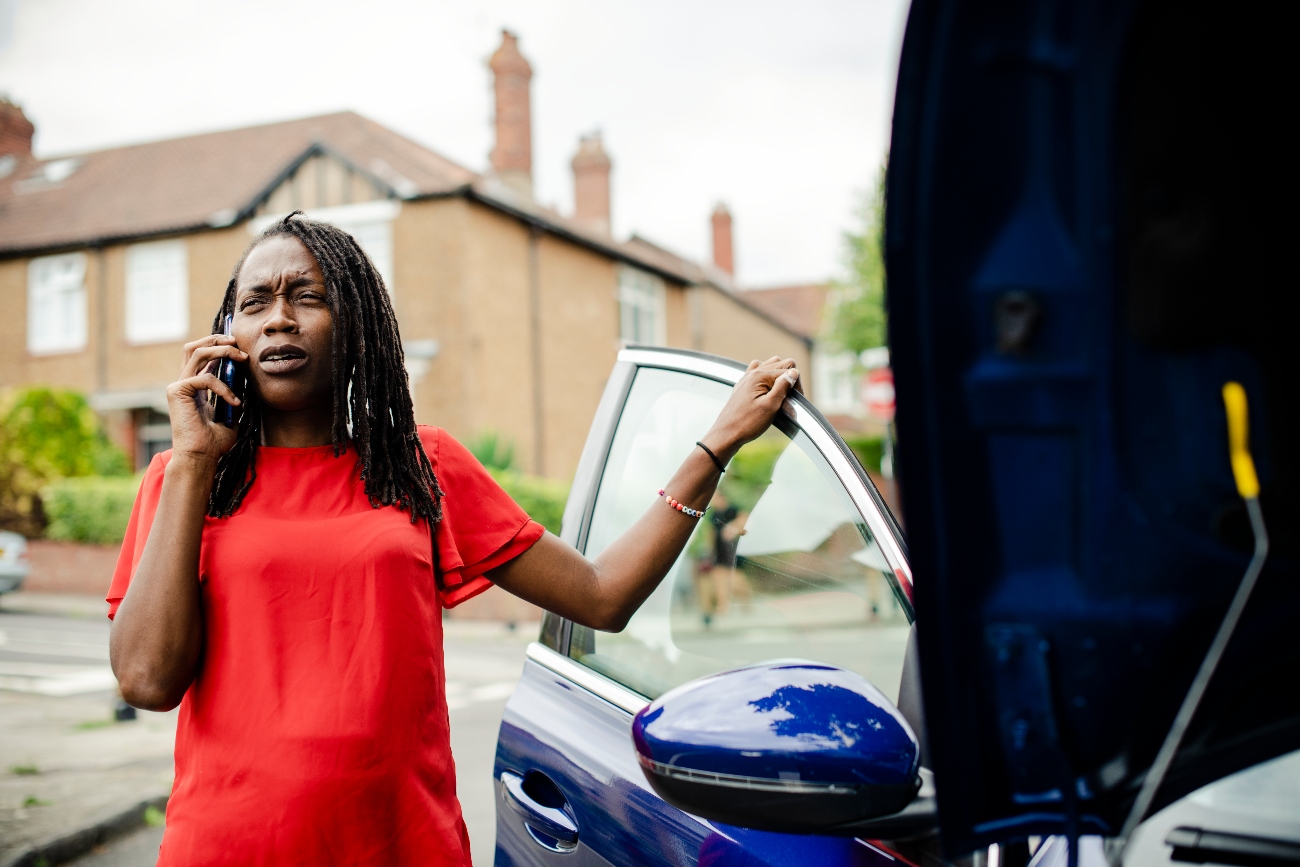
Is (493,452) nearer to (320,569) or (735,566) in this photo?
(735,566)

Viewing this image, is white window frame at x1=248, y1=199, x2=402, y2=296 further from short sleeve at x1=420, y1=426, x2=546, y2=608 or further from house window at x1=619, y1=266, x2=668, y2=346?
A: short sleeve at x1=420, y1=426, x2=546, y2=608

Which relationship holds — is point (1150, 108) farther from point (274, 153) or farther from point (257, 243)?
point (274, 153)

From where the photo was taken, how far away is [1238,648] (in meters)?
0.90

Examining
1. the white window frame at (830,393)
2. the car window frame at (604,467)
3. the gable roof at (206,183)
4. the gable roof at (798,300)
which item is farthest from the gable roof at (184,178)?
the gable roof at (798,300)

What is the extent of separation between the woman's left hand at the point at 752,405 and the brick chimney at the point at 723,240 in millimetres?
34041

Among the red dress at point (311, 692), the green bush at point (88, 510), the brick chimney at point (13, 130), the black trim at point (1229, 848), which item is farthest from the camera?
the brick chimney at point (13, 130)

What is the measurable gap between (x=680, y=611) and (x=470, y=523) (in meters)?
0.73

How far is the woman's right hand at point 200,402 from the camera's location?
165 cm

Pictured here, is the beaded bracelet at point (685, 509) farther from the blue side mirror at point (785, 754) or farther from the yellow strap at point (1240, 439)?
the yellow strap at point (1240, 439)

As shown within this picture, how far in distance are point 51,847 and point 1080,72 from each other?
5266 mm

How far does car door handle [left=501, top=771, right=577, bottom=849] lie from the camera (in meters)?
1.92

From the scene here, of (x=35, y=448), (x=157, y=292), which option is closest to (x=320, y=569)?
(x=35, y=448)

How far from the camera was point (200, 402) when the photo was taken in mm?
1713

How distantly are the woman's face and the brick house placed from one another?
50.9 ft
